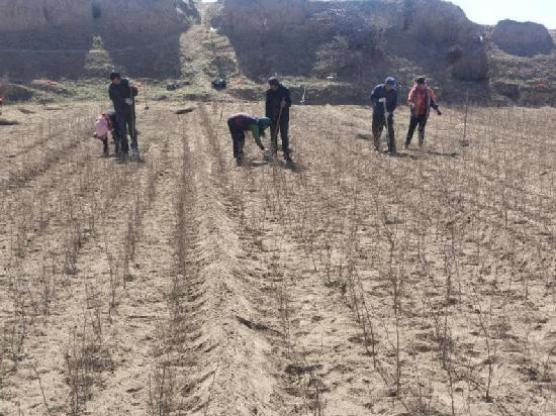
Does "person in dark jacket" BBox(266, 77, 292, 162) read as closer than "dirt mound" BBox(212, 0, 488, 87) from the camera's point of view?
Yes

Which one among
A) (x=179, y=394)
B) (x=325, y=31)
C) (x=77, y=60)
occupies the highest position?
(x=325, y=31)

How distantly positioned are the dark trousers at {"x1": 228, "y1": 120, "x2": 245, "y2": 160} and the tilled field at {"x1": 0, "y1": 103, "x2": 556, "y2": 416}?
3.23 ft

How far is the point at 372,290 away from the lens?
15.0ft

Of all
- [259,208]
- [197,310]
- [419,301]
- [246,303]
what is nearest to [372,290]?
[419,301]

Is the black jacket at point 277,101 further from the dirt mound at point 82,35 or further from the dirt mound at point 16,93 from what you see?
the dirt mound at point 82,35

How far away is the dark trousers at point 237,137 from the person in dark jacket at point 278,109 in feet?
1.85

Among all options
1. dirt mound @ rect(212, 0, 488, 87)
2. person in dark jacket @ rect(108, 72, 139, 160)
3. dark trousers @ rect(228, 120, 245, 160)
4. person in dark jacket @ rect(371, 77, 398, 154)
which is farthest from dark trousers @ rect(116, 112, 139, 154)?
dirt mound @ rect(212, 0, 488, 87)

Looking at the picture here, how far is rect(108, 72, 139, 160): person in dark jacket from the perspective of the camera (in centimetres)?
1045

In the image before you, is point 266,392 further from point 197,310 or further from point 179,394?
point 197,310

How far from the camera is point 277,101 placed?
10.1 m

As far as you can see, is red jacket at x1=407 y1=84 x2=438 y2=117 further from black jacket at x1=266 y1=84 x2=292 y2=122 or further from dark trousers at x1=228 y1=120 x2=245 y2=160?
dark trousers at x1=228 y1=120 x2=245 y2=160

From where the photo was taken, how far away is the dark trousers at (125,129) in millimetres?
10625

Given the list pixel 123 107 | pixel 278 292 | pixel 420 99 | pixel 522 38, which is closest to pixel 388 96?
pixel 420 99

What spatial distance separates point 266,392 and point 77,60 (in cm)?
3015
